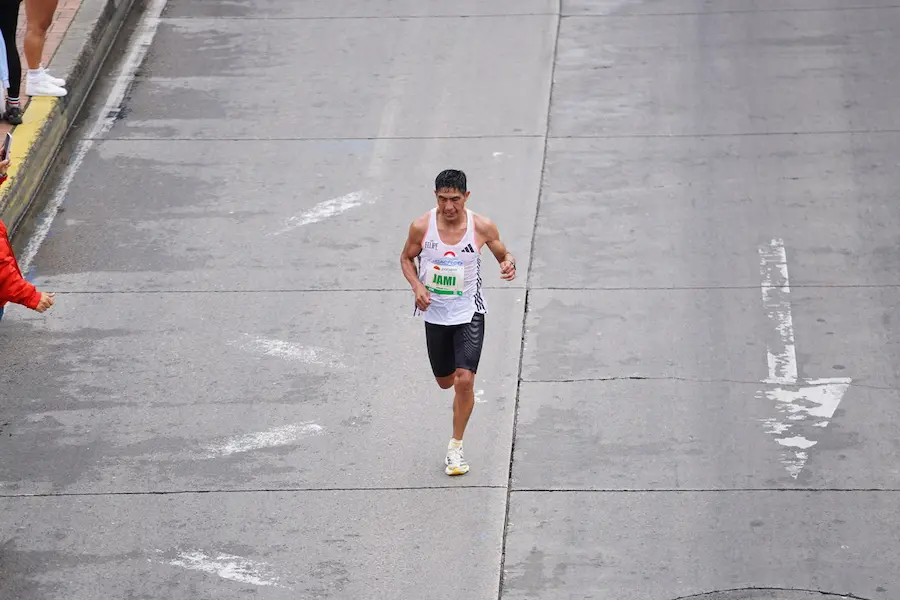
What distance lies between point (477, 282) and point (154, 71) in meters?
6.39

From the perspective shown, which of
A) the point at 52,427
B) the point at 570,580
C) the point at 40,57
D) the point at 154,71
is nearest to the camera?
the point at 570,580

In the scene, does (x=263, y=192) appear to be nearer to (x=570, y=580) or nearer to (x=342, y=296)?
(x=342, y=296)

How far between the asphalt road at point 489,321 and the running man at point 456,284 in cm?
64

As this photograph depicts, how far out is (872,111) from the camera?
464 inches

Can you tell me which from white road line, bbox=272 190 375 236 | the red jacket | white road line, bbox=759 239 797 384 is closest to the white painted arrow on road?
white road line, bbox=759 239 797 384

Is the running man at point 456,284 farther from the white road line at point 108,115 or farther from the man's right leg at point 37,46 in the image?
the man's right leg at point 37,46

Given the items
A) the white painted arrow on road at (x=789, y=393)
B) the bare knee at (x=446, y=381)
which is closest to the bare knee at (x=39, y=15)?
the bare knee at (x=446, y=381)

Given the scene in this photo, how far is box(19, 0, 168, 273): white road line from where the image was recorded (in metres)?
10.4

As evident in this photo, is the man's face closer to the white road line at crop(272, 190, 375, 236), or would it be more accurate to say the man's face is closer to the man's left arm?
the man's left arm

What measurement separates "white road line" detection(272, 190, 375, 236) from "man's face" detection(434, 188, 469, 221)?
10.4ft

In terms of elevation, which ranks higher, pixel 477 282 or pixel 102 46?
pixel 477 282

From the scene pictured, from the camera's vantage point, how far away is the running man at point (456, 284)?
754 centimetres

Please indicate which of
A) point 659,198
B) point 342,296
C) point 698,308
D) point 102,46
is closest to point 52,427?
point 342,296

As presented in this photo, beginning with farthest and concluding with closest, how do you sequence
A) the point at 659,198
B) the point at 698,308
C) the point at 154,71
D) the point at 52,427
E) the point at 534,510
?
the point at 154,71
the point at 659,198
the point at 698,308
the point at 52,427
the point at 534,510
